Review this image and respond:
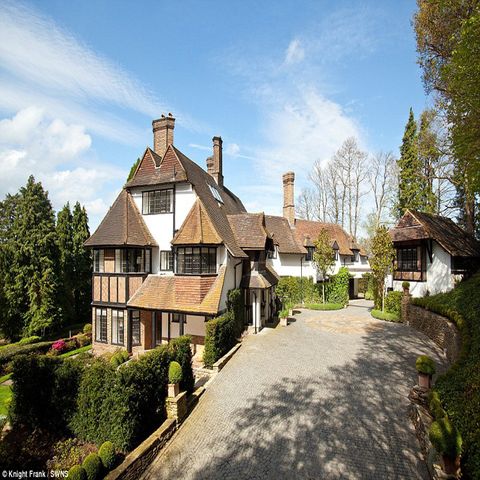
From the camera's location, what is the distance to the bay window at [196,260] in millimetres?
16703

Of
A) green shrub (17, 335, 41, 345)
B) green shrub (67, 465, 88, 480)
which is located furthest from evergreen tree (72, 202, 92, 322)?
green shrub (67, 465, 88, 480)

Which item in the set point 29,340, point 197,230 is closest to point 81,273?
point 29,340

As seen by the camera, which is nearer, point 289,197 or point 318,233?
point 289,197

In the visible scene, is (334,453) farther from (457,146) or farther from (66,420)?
(457,146)

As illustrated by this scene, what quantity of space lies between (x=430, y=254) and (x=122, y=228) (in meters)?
22.8

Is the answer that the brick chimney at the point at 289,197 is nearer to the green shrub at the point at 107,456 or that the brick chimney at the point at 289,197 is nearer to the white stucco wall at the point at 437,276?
the white stucco wall at the point at 437,276

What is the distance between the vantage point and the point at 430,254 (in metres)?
22.1

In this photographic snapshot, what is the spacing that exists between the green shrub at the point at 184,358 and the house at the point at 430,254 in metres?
19.6

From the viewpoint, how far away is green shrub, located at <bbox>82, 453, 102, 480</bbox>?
708 cm

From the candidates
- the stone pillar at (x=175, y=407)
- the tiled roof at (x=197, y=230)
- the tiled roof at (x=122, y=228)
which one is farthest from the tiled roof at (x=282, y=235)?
the stone pillar at (x=175, y=407)

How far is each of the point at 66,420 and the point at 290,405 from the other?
7.65 m

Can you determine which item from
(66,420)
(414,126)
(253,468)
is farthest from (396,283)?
(66,420)

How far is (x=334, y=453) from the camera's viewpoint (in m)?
7.86

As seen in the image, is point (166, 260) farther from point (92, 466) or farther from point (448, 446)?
point (448, 446)
